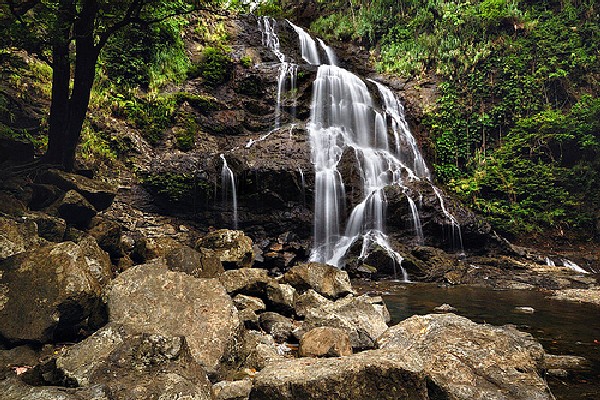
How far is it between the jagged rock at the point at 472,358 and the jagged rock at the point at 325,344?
44cm

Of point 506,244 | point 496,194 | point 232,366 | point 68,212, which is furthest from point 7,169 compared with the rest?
point 496,194

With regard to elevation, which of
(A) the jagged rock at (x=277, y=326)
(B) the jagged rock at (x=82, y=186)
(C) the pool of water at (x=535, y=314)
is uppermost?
(B) the jagged rock at (x=82, y=186)

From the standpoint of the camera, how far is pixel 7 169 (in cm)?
827

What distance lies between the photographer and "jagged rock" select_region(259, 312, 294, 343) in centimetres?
563

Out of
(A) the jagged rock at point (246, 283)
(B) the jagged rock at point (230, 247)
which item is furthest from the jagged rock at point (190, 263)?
(B) the jagged rock at point (230, 247)

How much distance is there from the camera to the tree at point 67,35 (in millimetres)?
7559

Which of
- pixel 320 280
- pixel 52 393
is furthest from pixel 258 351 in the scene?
pixel 320 280

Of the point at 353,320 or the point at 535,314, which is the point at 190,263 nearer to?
the point at 353,320

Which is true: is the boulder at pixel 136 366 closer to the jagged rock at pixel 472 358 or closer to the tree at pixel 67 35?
the jagged rock at pixel 472 358

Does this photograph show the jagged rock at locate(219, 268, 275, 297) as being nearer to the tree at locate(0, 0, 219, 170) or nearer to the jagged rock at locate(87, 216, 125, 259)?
the jagged rock at locate(87, 216, 125, 259)

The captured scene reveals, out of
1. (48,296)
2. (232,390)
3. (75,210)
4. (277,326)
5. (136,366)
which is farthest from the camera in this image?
(75,210)

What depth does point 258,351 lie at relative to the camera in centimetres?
462

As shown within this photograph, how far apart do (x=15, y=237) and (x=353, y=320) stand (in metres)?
4.89

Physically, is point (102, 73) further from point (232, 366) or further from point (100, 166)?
point (232, 366)
